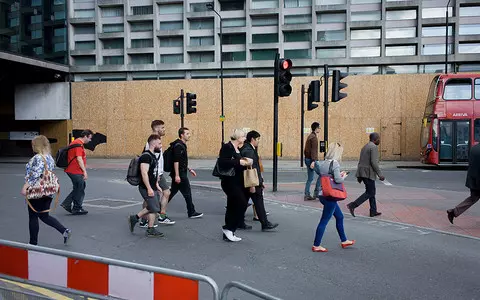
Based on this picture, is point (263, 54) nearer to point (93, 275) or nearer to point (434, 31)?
point (434, 31)

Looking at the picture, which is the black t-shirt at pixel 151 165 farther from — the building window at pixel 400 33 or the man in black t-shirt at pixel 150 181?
the building window at pixel 400 33

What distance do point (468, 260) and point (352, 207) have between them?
2813 millimetres

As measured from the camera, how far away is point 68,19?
32.8 metres

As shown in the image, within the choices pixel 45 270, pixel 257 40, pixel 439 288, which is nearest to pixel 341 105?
pixel 257 40

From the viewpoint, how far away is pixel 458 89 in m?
18.5

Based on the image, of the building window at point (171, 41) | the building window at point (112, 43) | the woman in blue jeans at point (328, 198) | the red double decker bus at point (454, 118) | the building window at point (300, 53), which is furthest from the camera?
the building window at point (112, 43)

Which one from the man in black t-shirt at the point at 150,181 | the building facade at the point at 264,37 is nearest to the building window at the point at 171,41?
the building facade at the point at 264,37

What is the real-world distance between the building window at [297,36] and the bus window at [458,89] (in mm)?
13734

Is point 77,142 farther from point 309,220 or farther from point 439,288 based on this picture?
point 439,288

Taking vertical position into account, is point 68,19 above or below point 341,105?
above

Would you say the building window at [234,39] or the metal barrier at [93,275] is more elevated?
the building window at [234,39]

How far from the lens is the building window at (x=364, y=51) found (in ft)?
99.3

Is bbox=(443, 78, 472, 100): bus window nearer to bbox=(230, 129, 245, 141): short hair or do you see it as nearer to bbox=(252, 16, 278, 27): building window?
bbox=(230, 129, 245, 141): short hair

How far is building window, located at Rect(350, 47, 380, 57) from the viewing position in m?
30.3
